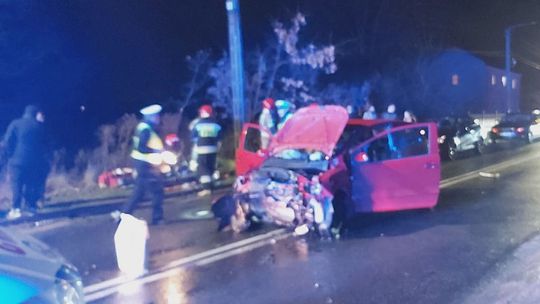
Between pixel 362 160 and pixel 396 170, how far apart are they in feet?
2.04

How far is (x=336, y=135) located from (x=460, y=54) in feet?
121

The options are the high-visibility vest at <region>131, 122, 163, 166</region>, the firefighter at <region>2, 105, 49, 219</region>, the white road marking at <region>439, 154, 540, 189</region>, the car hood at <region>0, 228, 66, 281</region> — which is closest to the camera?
the car hood at <region>0, 228, 66, 281</region>

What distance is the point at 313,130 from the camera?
8.77 meters

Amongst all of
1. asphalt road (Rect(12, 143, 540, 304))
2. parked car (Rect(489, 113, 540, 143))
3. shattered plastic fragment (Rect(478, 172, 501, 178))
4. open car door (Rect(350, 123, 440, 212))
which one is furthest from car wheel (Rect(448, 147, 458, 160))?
open car door (Rect(350, 123, 440, 212))

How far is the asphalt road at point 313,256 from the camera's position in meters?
6.11

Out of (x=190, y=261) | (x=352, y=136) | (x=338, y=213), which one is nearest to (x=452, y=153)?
(x=352, y=136)

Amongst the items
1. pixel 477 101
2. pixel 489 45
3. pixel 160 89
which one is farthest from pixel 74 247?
pixel 489 45

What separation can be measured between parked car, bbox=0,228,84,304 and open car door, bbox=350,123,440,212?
565 centimetres

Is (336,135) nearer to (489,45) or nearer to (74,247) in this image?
(74,247)

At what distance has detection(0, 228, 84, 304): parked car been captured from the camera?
9.57 feet

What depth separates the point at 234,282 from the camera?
21.2 ft

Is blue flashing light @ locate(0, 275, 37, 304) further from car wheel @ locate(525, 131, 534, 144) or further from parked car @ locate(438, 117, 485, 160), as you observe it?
car wheel @ locate(525, 131, 534, 144)

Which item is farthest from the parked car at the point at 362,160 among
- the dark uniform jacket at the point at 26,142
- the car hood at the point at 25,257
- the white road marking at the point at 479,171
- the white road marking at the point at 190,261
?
the car hood at the point at 25,257

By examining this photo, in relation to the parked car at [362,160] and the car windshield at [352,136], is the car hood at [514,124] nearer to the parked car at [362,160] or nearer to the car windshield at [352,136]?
the parked car at [362,160]
